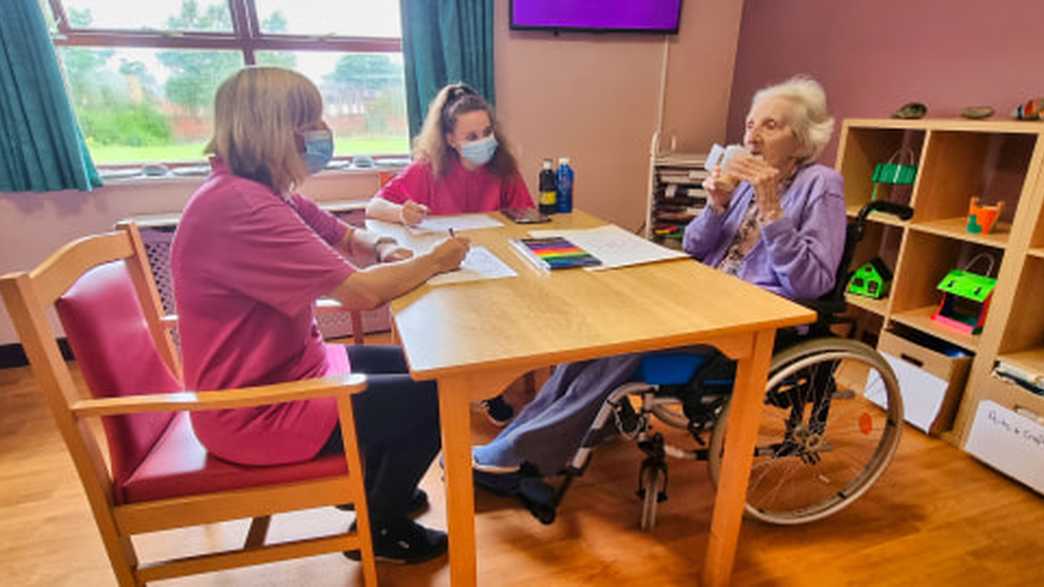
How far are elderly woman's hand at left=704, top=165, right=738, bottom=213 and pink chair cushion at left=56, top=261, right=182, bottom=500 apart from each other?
1485mm

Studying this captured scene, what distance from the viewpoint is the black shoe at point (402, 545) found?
1441 mm

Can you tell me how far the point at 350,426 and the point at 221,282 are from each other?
0.36 metres

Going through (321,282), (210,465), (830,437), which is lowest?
(830,437)

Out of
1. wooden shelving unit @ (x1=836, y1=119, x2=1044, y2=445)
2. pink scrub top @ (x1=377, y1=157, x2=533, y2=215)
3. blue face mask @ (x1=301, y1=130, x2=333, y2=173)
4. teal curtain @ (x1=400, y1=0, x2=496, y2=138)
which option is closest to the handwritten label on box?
wooden shelving unit @ (x1=836, y1=119, x2=1044, y2=445)

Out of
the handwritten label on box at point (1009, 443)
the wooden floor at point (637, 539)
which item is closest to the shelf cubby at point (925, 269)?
the handwritten label on box at point (1009, 443)

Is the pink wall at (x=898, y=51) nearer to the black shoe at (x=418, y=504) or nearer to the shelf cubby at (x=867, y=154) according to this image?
the shelf cubby at (x=867, y=154)

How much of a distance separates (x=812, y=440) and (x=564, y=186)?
1.17m

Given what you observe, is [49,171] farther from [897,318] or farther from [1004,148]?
[1004,148]

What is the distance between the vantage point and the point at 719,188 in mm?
1612

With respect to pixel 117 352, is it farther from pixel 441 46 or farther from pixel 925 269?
pixel 925 269

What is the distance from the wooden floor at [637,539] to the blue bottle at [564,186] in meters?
0.96

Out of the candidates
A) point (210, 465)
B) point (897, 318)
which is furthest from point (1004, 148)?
point (210, 465)

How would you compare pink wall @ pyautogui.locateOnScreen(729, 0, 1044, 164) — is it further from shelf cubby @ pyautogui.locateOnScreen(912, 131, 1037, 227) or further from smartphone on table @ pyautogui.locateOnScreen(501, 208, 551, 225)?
smartphone on table @ pyautogui.locateOnScreen(501, 208, 551, 225)

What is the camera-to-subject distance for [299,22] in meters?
2.61
